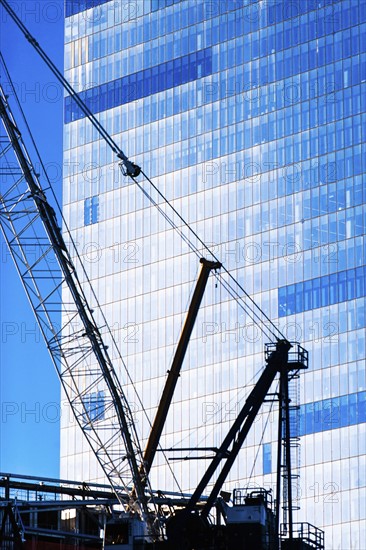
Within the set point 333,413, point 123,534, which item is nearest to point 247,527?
point 123,534

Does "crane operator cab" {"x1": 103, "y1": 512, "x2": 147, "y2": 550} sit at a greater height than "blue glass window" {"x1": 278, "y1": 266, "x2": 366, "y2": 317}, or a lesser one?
lesser

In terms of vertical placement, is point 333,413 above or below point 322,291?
below

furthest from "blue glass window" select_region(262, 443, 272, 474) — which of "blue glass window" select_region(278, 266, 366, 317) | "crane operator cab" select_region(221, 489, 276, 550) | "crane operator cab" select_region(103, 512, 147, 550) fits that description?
"crane operator cab" select_region(103, 512, 147, 550)

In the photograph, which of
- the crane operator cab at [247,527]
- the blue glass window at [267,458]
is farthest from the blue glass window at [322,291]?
the crane operator cab at [247,527]

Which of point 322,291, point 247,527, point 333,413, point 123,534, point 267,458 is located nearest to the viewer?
point 247,527

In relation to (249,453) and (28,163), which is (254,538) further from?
(249,453)

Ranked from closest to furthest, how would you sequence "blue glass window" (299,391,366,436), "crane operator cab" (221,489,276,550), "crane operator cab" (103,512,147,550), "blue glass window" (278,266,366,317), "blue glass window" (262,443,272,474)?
"crane operator cab" (221,489,276,550)
"crane operator cab" (103,512,147,550)
"blue glass window" (299,391,366,436)
"blue glass window" (278,266,366,317)
"blue glass window" (262,443,272,474)

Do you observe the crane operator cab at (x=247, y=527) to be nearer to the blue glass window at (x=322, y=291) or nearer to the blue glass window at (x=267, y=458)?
the blue glass window at (x=267, y=458)

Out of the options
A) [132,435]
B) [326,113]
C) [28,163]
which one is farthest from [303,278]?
[28,163]

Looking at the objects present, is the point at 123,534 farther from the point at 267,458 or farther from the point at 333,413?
the point at 267,458

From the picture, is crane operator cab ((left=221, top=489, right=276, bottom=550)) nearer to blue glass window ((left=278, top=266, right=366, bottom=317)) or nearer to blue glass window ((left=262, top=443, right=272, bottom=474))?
blue glass window ((left=262, top=443, right=272, bottom=474))

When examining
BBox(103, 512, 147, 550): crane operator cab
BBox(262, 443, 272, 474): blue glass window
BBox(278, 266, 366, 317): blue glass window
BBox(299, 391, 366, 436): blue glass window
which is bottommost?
BBox(103, 512, 147, 550): crane operator cab

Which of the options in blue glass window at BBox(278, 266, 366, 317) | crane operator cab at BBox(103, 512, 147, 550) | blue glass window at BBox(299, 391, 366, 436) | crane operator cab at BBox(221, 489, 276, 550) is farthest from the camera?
blue glass window at BBox(278, 266, 366, 317)

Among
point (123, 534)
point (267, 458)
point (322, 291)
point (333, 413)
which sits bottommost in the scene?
point (123, 534)
